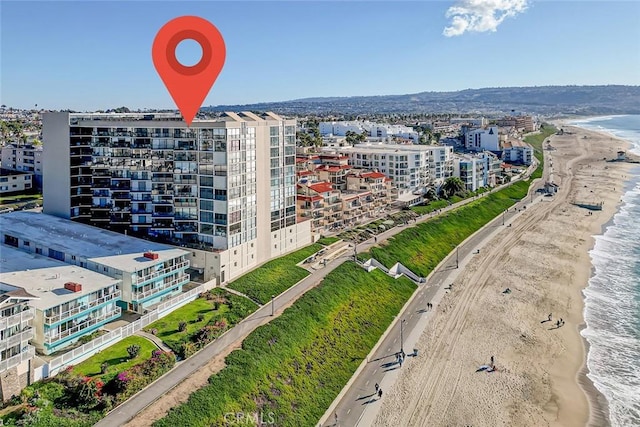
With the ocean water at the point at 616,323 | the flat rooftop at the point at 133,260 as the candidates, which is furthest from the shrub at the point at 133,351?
the ocean water at the point at 616,323

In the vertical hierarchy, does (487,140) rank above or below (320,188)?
above

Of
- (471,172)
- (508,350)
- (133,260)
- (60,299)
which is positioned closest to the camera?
(60,299)

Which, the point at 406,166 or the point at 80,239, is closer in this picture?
the point at 80,239

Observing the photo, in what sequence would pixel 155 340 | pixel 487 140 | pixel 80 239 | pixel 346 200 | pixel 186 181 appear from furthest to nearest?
pixel 487 140, pixel 346 200, pixel 186 181, pixel 80 239, pixel 155 340

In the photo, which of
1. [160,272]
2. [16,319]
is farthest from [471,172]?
[16,319]

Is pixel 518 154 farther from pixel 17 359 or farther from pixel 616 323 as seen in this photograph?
pixel 17 359

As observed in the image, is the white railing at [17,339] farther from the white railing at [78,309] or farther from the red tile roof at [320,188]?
the red tile roof at [320,188]

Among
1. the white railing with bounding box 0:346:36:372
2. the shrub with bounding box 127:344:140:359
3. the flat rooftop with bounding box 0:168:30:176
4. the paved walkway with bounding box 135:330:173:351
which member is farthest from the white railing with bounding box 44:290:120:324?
the flat rooftop with bounding box 0:168:30:176

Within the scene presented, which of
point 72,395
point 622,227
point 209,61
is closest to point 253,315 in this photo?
point 72,395
